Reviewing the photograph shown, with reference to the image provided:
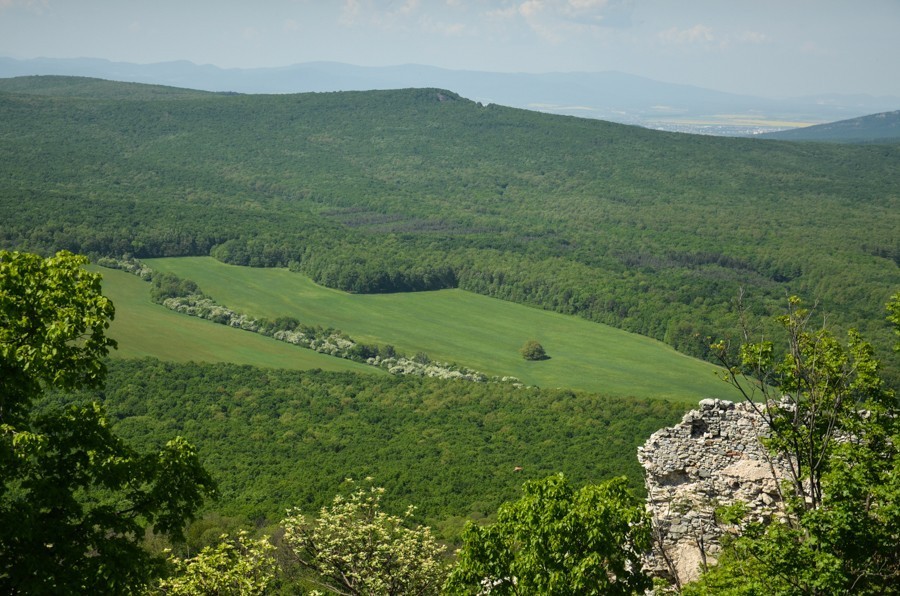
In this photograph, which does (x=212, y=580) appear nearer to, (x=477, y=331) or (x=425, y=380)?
(x=425, y=380)

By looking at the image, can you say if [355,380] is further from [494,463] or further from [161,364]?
[494,463]

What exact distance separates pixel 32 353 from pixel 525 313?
10916 centimetres

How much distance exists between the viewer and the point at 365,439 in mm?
64625

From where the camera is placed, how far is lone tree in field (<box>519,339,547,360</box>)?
98.8m

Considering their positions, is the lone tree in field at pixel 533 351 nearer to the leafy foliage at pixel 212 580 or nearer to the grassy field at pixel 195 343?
the grassy field at pixel 195 343

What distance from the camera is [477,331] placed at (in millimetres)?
109562

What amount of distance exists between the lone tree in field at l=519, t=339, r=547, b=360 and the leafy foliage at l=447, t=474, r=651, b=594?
81.0 meters

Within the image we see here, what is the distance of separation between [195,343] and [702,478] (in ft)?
234

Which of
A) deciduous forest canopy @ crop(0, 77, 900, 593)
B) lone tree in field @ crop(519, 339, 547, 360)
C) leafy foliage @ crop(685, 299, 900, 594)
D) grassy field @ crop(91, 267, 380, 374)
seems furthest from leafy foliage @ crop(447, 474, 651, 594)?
lone tree in field @ crop(519, 339, 547, 360)

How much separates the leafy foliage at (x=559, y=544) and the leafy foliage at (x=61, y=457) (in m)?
5.76

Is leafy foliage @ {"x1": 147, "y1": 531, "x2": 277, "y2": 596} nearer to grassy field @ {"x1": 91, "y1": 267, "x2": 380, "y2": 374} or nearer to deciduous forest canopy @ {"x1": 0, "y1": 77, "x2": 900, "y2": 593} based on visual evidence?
deciduous forest canopy @ {"x1": 0, "y1": 77, "x2": 900, "y2": 593}

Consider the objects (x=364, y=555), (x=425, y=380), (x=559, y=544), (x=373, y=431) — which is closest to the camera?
(x=559, y=544)

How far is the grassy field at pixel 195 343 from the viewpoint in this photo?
8288cm

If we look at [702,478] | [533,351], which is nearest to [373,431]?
[533,351]
